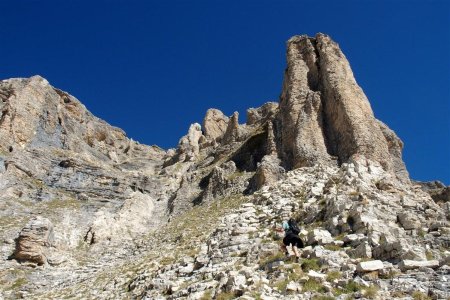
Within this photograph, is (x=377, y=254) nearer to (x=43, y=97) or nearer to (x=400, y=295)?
(x=400, y=295)

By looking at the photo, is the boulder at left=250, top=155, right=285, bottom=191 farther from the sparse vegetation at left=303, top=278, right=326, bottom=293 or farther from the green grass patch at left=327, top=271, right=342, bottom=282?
the sparse vegetation at left=303, top=278, right=326, bottom=293

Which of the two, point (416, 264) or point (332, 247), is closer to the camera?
point (416, 264)

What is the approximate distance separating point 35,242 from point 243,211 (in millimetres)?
17014

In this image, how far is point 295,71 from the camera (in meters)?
48.4

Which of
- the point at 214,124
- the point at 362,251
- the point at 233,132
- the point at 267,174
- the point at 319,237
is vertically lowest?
the point at 362,251

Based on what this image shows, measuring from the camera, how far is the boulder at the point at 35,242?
33.5 meters

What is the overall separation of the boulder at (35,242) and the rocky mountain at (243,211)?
0.32ft

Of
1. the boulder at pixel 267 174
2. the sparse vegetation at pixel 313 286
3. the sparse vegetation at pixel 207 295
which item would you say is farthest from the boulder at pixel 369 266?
the boulder at pixel 267 174

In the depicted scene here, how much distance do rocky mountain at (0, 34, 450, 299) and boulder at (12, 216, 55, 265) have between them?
0.32ft

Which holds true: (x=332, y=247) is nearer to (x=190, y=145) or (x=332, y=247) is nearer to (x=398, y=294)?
(x=398, y=294)

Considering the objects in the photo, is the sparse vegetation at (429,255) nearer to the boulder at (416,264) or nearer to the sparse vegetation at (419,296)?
the boulder at (416,264)

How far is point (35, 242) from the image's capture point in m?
34.6

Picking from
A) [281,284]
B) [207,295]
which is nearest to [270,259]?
[281,284]

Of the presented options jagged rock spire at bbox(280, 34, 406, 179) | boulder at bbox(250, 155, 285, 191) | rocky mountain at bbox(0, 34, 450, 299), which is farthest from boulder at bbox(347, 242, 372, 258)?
jagged rock spire at bbox(280, 34, 406, 179)
